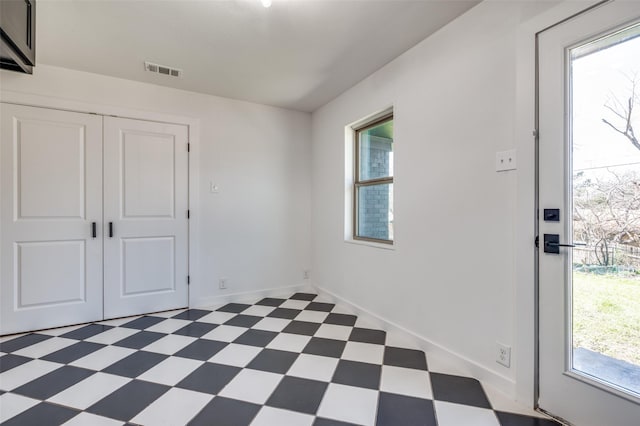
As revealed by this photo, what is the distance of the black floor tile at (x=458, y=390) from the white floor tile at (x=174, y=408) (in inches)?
51.5

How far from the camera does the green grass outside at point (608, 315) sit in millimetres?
1284

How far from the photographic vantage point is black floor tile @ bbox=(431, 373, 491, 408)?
1656 mm

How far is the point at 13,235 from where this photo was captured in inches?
101

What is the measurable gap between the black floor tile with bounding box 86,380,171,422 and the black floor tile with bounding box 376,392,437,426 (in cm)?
129

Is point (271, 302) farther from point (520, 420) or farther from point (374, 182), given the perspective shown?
point (520, 420)

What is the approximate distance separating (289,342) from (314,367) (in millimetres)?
443

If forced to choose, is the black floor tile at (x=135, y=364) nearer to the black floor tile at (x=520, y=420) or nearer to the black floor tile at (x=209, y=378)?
the black floor tile at (x=209, y=378)

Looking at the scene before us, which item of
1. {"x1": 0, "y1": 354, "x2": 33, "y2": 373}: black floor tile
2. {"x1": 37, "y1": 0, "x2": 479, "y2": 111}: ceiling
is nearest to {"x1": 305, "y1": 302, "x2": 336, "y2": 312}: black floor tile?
{"x1": 0, "y1": 354, "x2": 33, "y2": 373}: black floor tile

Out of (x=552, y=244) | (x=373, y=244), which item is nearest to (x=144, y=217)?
(x=373, y=244)


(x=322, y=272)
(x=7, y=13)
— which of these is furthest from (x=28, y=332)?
(x=322, y=272)

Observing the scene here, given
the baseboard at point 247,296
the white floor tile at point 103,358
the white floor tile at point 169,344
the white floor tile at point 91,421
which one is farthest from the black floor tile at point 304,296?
the white floor tile at point 91,421

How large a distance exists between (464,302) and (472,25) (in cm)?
185

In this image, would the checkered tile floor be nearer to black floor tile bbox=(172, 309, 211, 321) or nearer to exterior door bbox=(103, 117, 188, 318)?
black floor tile bbox=(172, 309, 211, 321)

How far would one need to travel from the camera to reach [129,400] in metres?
1.66
